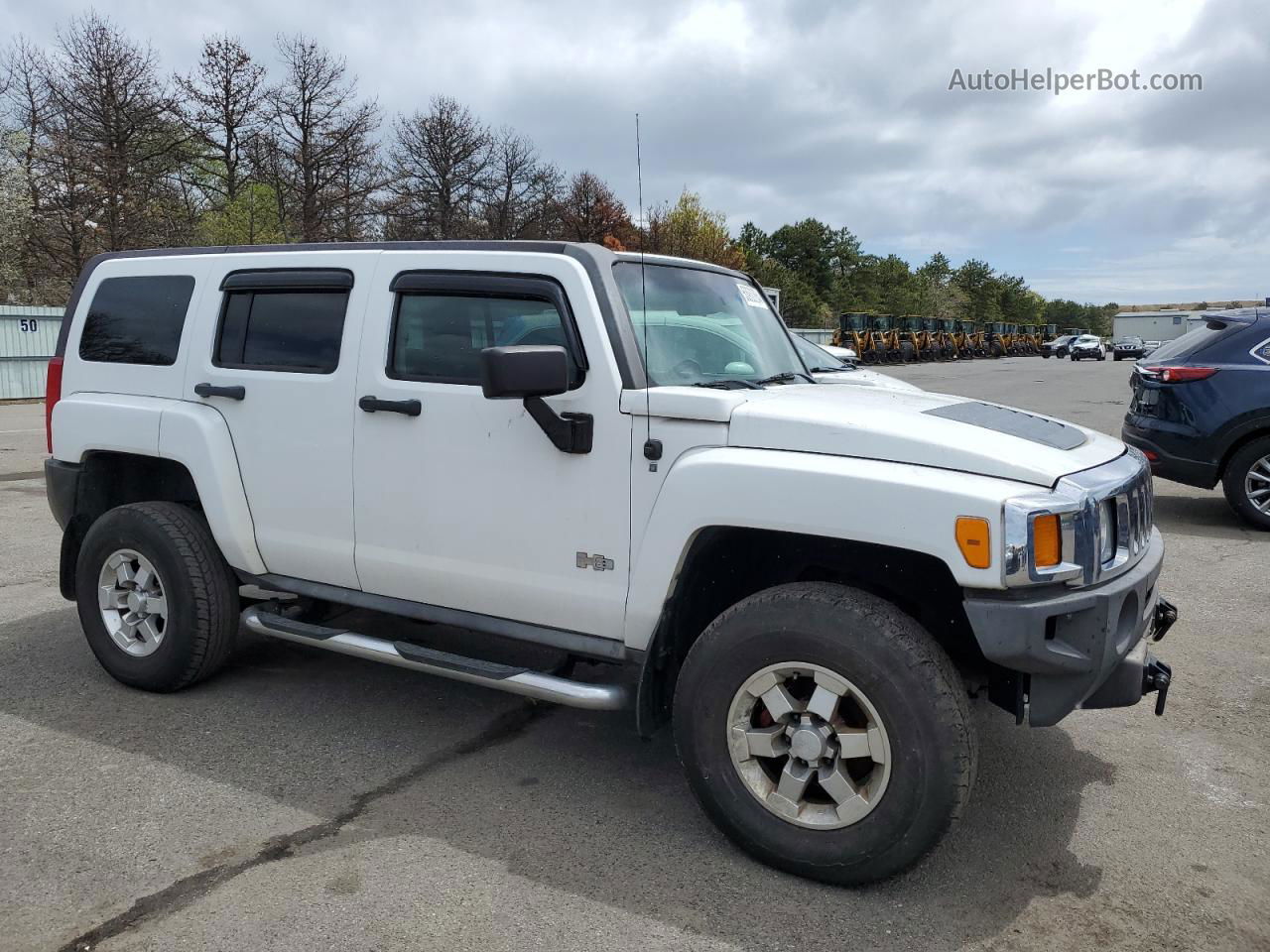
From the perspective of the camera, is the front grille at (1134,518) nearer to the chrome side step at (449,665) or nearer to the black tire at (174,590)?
the chrome side step at (449,665)

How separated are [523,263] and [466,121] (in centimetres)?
2052

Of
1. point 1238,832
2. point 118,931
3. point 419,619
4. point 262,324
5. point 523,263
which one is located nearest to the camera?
point 118,931

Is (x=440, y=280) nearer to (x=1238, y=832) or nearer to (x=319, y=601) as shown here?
(x=319, y=601)

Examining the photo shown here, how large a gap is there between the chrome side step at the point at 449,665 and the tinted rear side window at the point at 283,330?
105 centimetres

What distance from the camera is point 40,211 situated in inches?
1205

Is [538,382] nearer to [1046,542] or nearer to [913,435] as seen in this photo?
[913,435]

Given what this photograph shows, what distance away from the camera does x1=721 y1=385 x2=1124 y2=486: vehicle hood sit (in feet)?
9.86

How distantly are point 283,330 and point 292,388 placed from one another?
27 cm

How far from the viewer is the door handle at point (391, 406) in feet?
12.6

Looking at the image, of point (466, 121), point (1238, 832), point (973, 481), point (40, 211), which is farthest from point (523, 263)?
point (40, 211)

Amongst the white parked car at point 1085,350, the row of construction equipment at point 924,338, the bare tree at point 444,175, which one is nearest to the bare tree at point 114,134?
the bare tree at point 444,175

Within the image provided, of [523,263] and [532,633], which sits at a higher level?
[523,263]

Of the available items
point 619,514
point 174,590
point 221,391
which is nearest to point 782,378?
point 619,514

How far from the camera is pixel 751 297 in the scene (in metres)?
4.69
